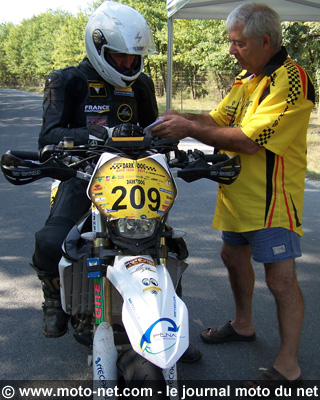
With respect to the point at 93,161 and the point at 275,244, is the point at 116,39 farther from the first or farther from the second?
the point at 275,244

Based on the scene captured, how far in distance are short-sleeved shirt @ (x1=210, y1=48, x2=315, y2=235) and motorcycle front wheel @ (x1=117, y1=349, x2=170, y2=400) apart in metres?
1.28

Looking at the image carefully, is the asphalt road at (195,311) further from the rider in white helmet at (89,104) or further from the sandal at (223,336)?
the rider in white helmet at (89,104)

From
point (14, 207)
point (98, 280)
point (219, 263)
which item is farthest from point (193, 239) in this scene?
point (98, 280)

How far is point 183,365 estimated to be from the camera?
9.75ft

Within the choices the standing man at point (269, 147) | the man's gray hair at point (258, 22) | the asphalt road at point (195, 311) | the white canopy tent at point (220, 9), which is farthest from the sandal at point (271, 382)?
the white canopy tent at point (220, 9)

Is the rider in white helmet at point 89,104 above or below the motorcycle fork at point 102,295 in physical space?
above

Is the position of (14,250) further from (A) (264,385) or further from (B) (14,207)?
(A) (264,385)

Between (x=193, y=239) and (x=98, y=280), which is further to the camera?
(x=193, y=239)

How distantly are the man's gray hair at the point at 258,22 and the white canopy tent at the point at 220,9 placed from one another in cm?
213

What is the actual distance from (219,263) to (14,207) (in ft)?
11.0

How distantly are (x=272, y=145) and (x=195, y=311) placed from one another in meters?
1.71

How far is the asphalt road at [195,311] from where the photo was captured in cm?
293

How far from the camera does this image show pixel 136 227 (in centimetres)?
197

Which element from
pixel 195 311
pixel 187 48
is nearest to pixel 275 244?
pixel 195 311
